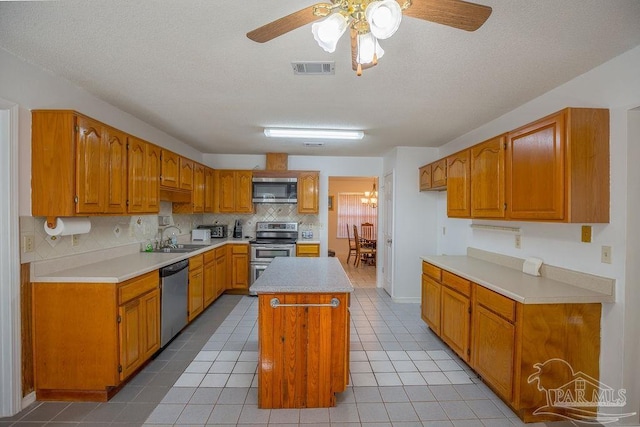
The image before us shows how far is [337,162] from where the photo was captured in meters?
5.23

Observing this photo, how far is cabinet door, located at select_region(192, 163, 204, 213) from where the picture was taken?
163 inches

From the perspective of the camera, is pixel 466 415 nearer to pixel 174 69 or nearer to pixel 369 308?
pixel 369 308

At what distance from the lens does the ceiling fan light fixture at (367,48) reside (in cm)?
128

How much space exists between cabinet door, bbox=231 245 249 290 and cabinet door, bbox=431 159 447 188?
299cm

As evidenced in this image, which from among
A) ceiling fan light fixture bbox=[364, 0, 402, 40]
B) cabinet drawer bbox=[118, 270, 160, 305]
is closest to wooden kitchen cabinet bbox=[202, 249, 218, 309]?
cabinet drawer bbox=[118, 270, 160, 305]

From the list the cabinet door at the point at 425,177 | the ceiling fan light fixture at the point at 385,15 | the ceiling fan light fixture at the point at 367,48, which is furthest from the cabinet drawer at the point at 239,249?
the ceiling fan light fixture at the point at 385,15

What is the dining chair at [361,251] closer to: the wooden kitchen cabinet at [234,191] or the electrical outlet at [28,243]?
the wooden kitchen cabinet at [234,191]

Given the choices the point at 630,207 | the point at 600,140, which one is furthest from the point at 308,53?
the point at 630,207

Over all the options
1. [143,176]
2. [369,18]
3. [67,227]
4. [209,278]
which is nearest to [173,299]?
[209,278]

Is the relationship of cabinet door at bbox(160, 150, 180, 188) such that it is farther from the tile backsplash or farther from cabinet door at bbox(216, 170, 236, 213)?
cabinet door at bbox(216, 170, 236, 213)

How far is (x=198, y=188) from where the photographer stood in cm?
426

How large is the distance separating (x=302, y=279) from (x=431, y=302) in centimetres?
177

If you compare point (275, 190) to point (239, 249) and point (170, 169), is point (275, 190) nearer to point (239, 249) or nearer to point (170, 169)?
point (239, 249)

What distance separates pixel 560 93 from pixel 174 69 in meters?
2.96
